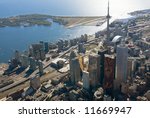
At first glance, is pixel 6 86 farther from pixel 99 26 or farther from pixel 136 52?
pixel 99 26

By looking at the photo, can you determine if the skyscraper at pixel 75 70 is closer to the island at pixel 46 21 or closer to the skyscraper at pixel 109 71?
the skyscraper at pixel 109 71

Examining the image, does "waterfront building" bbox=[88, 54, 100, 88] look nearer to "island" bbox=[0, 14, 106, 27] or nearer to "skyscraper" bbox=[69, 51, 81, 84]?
"skyscraper" bbox=[69, 51, 81, 84]

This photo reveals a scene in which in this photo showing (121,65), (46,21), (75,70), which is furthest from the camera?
(46,21)

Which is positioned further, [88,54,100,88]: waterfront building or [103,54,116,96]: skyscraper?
[88,54,100,88]: waterfront building

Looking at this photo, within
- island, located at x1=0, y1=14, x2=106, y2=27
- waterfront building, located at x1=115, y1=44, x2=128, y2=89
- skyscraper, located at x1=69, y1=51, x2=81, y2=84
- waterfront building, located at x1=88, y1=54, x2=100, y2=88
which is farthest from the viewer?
island, located at x1=0, y1=14, x2=106, y2=27

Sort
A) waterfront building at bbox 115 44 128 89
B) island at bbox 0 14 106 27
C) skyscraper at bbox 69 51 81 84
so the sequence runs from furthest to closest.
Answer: island at bbox 0 14 106 27 → skyscraper at bbox 69 51 81 84 → waterfront building at bbox 115 44 128 89

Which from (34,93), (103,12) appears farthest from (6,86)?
(103,12)

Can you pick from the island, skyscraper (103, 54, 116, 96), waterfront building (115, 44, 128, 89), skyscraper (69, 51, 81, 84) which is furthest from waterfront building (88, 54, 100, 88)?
the island

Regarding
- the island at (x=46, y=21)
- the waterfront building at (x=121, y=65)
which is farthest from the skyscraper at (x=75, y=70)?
the island at (x=46, y=21)

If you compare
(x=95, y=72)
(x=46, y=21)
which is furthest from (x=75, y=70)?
(x=46, y=21)

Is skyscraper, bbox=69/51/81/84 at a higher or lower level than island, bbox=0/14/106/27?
lower

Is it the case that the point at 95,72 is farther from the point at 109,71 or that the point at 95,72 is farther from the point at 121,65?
the point at 121,65
